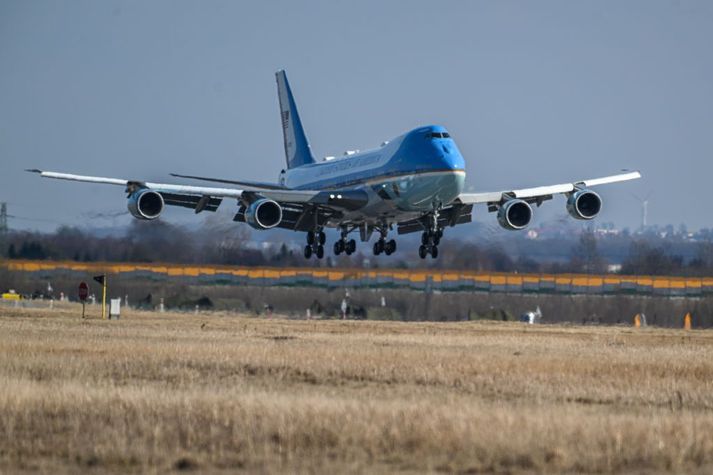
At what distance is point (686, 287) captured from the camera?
82.7m

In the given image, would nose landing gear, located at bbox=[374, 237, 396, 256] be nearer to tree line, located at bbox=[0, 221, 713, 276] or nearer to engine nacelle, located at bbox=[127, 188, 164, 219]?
engine nacelle, located at bbox=[127, 188, 164, 219]

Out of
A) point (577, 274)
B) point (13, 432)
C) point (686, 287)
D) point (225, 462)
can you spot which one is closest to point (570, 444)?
point (225, 462)

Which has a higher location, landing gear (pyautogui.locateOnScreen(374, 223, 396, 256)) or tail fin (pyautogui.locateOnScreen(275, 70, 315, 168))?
tail fin (pyautogui.locateOnScreen(275, 70, 315, 168))

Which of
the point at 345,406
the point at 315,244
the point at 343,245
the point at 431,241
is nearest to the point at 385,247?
the point at 343,245

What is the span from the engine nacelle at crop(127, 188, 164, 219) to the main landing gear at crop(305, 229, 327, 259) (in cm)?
913

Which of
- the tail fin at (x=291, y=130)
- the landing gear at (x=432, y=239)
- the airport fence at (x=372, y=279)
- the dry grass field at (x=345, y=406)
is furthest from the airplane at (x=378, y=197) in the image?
the airport fence at (x=372, y=279)

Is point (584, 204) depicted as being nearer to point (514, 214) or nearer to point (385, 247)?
point (514, 214)

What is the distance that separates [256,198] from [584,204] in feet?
45.1

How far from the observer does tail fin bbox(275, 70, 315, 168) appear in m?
71.0

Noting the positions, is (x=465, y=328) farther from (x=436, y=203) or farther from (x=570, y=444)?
(x=570, y=444)

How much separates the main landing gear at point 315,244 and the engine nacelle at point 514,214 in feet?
29.5

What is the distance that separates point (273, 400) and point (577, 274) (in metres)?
67.4

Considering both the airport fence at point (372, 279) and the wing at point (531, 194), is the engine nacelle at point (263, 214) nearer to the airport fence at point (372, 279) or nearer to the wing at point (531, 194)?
the wing at point (531, 194)

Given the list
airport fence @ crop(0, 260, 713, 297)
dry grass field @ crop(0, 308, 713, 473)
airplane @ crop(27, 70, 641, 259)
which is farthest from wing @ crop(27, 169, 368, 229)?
airport fence @ crop(0, 260, 713, 297)
